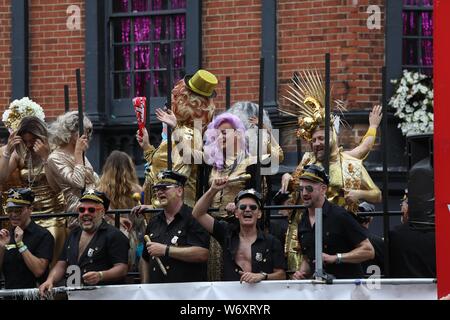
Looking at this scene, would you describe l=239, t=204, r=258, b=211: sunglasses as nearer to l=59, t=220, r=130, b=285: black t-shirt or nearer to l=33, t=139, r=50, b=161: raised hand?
l=59, t=220, r=130, b=285: black t-shirt

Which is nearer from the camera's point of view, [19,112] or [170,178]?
[170,178]

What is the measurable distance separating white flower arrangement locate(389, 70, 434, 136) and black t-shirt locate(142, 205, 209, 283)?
505cm

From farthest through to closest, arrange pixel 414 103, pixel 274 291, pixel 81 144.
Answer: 1. pixel 414 103
2. pixel 81 144
3. pixel 274 291

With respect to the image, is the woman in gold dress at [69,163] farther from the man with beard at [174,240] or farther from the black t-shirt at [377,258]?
the black t-shirt at [377,258]

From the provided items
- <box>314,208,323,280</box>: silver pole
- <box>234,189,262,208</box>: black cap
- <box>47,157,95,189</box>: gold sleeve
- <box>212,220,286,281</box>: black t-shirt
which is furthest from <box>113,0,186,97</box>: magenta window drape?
<box>314,208,323,280</box>: silver pole

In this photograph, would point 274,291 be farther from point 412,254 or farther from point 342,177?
point 342,177

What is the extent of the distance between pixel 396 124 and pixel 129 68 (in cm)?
327

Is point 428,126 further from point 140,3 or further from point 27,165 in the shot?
point 27,165

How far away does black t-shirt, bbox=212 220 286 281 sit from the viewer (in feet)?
31.2

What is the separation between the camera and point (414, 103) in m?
14.4

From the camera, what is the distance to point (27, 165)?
1125cm

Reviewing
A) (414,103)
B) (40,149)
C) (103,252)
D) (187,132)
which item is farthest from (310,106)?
(414,103)

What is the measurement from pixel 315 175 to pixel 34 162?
2822 mm

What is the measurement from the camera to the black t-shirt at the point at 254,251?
952 centimetres
